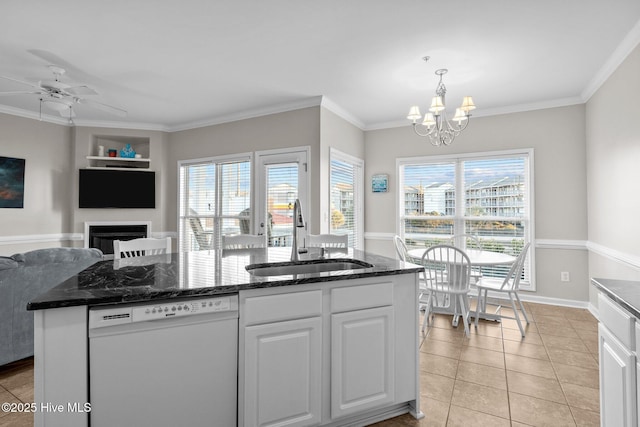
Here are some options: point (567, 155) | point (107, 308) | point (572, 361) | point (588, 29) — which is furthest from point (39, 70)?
point (567, 155)

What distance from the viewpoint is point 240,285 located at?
1528 millimetres

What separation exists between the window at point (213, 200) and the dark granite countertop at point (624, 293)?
4.13 meters

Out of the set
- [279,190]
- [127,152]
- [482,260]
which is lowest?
[482,260]

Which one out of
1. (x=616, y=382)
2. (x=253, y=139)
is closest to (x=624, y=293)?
(x=616, y=382)

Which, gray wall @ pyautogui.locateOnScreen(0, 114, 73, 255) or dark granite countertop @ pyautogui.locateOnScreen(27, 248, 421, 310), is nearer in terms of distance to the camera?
dark granite countertop @ pyautogui.locateOnScreen(27, 248, 421, 310)

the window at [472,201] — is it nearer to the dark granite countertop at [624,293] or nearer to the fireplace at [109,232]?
the dark granite countertop at [624,293]

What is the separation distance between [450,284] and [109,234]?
202 inches

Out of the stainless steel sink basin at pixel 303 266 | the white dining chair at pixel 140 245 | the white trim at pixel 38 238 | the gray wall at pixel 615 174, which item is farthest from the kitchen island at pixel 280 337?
the white trim at pixel 38 238

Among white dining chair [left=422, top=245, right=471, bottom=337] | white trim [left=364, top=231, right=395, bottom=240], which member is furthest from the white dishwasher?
white trim [left=364, top=231, right=395, bottom=240]

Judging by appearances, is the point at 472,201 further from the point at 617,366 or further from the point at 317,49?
the point at 617,366

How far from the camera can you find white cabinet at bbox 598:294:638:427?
48.7 inches

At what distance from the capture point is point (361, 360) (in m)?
1.80

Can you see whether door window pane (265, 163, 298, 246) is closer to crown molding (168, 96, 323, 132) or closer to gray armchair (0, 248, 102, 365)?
crown molding (168, 96, 323, 132)

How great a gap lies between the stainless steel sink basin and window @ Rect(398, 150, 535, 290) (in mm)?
3151
